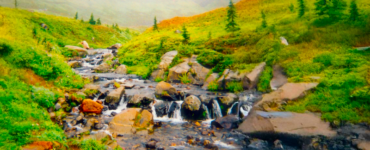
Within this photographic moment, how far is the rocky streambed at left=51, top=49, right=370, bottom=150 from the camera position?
28.6ft

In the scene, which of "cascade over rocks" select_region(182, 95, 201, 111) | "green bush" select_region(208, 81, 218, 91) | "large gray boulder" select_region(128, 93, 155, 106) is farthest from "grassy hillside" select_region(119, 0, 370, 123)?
"large gray boulder" select_region(128, 93, 155, 106)

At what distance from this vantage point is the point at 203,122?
1220 centimetres

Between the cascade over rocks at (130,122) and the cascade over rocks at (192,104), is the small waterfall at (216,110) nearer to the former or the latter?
the cascade over rocks at (192,104)

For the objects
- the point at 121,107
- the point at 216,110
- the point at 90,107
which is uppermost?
the point at 90,107

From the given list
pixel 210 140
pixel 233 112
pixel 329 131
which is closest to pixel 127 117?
pixel 210 140

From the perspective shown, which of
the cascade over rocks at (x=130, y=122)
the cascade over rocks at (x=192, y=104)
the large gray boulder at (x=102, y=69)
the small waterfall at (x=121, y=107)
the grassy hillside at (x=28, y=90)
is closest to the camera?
the grassy hillside at (x=28, y=90)

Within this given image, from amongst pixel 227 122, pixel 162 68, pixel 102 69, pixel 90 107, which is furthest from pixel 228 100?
pixel 102 69

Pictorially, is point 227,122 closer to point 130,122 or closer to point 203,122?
point 203,122

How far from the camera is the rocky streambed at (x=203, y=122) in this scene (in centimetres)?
870

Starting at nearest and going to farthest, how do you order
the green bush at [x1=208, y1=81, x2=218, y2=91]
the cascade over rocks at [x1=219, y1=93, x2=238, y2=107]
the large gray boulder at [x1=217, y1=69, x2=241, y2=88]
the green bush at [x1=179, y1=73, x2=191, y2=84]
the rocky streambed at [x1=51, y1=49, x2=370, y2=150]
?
the rocky streambed at [x1=51, y1=49, x2=370, y2=150] < the cascade over rocks at [x1=219, y1=93, x2=238, y2=107] < the large gray boulder at [x1=217, y1=69, x2=241, y2=88] < the green bush at [x1=208, y1=81, x2=218, y2=91] < the green bush at [x1=179, y1=73, x2=191, y2=84]

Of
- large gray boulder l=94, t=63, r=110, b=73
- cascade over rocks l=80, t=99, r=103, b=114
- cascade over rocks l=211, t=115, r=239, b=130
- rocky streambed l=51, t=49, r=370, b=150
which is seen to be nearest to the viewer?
rocky streambed l=51, t=49, r=370, b=150

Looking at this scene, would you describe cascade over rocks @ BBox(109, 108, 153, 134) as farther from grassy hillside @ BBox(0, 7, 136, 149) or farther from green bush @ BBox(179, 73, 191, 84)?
green bush @ BBox(179, 73, 191, 84)

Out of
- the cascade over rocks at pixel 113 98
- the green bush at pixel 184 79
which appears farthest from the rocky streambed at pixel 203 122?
the green bush at pixel 184 79

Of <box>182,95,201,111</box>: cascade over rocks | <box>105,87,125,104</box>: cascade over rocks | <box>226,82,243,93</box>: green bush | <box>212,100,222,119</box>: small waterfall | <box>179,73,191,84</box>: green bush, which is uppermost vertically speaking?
<box>179,73,191,84</box>: green bush
